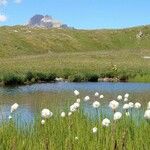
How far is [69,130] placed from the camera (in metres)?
12.9

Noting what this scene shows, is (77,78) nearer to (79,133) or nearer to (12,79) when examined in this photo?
(12,79)

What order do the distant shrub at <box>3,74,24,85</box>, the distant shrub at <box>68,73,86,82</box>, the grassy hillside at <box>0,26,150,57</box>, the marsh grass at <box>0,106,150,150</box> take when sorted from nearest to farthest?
the marsh grass at <box>0,106,150,150</box> < the distant shrub at <box>3,74,24,85</box> < the distant shrub at <box>68,73,86,82</box> < the grassy hillside at <box>0,26,150,57</box>

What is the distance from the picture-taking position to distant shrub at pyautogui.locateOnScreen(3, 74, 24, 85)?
5317 cm

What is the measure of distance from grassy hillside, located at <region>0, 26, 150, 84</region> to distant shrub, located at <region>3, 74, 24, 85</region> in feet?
1.72

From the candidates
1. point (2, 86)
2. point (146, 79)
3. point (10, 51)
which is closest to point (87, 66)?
point (146, 79)

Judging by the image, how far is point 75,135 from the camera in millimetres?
12984

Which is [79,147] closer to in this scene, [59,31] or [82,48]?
[82,48]

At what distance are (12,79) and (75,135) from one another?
4119cm

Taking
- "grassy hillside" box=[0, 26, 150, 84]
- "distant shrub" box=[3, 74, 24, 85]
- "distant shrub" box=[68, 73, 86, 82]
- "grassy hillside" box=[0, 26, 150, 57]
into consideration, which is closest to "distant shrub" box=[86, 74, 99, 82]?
"distant shrub" box=[68, 73, 86, 82]

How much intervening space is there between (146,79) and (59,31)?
84938 mm

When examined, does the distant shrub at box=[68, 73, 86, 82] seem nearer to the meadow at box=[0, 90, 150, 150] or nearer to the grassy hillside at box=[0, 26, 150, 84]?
the grassy hillside at box=[0, 26, 150, 84]

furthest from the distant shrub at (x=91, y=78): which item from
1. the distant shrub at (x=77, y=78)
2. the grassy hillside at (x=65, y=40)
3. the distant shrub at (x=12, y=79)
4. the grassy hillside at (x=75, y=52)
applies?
the grassy hillside at (x=65, y=40)

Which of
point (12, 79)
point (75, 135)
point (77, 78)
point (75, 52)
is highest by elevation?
point (75, 135)

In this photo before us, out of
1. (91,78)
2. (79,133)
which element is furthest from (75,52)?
(79,133)
